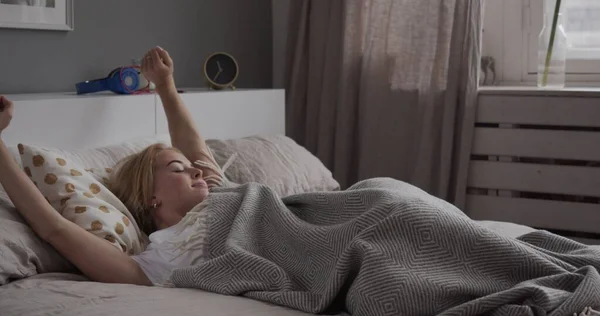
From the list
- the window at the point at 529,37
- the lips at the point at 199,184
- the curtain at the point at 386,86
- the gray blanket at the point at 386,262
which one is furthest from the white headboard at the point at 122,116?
the window at the point at 529,37

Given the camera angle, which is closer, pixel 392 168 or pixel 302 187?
pixel 302 187

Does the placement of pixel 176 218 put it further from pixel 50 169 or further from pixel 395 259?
pixel 395 259

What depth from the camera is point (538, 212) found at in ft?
10.7

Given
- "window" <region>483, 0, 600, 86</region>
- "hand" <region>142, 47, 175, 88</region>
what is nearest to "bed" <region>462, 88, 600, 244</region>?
"window" <region>483, 0, 600, 86</region>

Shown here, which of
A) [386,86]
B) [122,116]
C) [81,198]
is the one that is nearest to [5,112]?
[81,198]

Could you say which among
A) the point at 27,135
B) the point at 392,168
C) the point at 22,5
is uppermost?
the point at 22,5

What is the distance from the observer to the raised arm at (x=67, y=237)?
1770 millimetres

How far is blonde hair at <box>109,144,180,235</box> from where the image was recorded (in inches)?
79.2

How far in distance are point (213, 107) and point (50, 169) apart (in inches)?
40.8

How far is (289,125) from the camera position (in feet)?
12.3

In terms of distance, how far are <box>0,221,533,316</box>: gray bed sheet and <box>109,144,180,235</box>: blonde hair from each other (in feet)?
1.14

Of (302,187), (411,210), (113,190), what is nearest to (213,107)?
(302,187)

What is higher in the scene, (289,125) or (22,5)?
(22,5)

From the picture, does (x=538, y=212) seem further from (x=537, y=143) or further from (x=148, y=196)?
(x=148, y=196)
